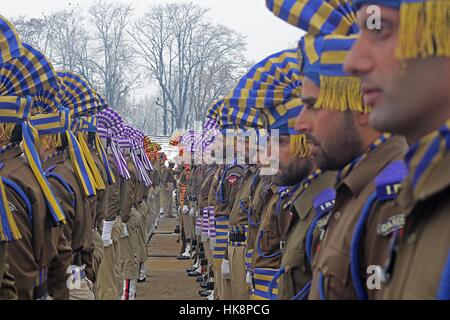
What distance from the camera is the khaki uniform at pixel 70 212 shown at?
477cm

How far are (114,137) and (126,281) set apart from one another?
2.44 metres

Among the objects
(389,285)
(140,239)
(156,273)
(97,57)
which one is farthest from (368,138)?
(97,57)

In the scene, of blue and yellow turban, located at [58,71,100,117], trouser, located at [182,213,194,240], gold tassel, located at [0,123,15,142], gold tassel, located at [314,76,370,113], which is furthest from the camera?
trouser, located at [182,213,194,240]

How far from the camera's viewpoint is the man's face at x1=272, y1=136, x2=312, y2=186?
13.1 feet

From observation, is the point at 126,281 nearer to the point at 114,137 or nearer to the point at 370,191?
the point at 114,137

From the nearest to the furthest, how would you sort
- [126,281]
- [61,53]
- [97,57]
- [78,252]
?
[78,252], [126,281], [61,53], [97,57]

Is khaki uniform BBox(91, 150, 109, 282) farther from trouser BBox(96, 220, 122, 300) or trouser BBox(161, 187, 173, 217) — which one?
trouser BBox(161, 187, 173, 217)

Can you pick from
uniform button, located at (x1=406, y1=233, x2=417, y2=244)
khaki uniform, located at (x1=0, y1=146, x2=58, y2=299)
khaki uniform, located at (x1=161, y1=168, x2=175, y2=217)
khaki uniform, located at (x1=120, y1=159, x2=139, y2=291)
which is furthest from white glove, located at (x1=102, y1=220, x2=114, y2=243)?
khaki uniform, located at (x1=161, y1=168, x2=175, y2=217)

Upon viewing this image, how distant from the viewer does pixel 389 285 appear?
1830 millimetres

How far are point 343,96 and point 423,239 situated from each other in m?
1.21

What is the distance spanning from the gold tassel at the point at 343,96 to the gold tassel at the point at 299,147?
127 cm

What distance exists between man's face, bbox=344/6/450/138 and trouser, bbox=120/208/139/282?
881 centimetres
